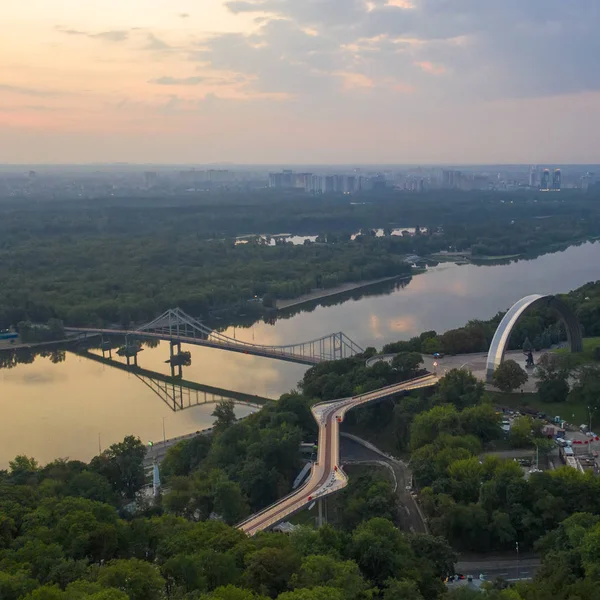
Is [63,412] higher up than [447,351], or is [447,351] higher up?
[447,351]

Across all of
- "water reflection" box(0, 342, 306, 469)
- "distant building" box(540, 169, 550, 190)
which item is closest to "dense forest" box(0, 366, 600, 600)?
"water reflection" box(0, 342, 306, 469)

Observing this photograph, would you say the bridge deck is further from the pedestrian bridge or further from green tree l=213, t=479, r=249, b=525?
green tree l=213, t=479, r=249, b=525

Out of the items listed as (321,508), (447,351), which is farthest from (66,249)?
(321,508)

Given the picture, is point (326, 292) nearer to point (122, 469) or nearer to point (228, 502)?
point (122, 469)

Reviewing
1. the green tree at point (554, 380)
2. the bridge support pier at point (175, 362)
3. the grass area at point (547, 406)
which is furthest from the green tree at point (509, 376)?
the bridge support pier at point (175, 362)

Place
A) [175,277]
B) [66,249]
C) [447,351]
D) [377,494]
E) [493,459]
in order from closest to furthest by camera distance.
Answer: [377,494]
[493,459]
[447,351]
[175,277]
[66,249]

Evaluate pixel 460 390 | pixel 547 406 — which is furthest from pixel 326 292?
pixel 547 406

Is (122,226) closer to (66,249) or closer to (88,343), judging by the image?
(66,249)

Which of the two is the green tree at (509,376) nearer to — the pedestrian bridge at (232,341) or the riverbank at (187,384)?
the riverbank at (187,384)
